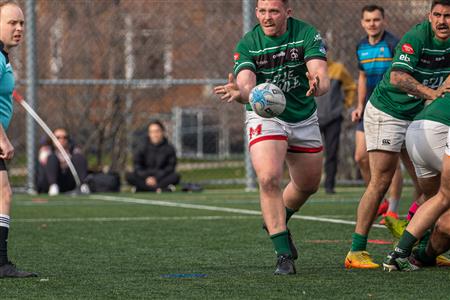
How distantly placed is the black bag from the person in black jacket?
204 mm

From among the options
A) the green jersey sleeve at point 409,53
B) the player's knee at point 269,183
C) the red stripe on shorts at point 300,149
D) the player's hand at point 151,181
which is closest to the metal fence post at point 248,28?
the player's hand at point 151,181

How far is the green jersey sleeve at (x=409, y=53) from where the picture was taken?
734cm

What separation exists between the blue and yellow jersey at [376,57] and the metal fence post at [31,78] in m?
7.01

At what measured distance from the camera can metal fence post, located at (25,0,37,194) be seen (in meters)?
16.7

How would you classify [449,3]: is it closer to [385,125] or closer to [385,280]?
[385,125]

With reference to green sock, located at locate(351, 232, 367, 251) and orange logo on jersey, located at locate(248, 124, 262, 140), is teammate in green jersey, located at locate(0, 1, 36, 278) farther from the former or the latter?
green sock, located at locate(351, 232, 367, 251)

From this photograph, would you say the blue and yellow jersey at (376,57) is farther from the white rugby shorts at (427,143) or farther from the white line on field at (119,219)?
the white rugby shorts at (427,143)

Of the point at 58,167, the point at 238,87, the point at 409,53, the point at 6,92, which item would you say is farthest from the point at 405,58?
the point at 58,167

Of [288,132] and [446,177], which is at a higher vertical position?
[288,132]

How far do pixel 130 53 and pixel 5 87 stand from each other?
1121 cm

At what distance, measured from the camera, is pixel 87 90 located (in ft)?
60.0

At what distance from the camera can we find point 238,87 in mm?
7109

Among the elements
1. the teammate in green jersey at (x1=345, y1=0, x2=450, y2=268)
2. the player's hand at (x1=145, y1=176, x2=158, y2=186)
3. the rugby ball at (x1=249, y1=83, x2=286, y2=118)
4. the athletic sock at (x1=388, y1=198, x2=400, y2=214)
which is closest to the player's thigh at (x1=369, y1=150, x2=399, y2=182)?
the teammate in green jersey at (x1=345, y1=0, x2=450, y2=268)

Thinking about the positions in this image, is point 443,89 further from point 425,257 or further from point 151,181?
point 151,181
